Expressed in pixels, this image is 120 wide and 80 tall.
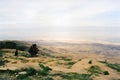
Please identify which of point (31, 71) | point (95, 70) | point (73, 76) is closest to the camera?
point (31, 71)

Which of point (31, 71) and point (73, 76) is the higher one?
point (31, 71)

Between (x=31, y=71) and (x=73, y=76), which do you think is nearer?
(x=31, y=71)

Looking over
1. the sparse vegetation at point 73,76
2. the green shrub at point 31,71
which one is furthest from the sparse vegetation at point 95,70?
the green shrub at point 31,71

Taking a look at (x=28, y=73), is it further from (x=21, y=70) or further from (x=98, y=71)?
(x=98, y=71)

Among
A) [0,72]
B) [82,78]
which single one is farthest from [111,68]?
[0,72]

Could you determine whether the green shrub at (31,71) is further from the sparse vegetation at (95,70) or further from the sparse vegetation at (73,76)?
the sparse vegetation at (95,70)

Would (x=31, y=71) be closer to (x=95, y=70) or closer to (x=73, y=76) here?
(x=73, y=76)

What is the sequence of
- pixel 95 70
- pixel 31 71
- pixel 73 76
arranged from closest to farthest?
1. pixel 31 71
2. pixel 73 76
3. pixel 95 70

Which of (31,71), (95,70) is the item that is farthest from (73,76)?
(95,70)

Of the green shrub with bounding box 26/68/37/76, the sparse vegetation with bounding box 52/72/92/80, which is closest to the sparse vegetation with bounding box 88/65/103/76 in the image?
the sparse vegetation with bounding box 52/72/92/80

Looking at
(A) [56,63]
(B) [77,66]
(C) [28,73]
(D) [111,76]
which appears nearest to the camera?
(C) [28,73]

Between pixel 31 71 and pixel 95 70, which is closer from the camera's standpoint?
pixel 31 71

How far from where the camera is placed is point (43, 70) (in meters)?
39.2

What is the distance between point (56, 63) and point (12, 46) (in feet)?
131
